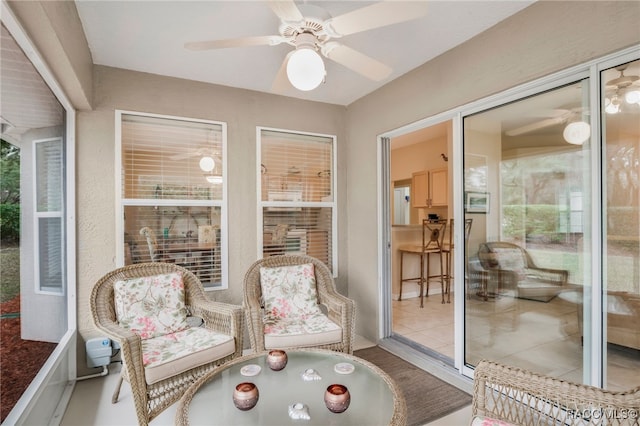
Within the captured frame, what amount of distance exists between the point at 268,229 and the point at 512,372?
8.33 ft

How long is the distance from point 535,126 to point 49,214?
3.34 m

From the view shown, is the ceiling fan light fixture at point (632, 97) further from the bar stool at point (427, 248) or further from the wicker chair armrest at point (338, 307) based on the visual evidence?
the bar stool at point (427, 248)

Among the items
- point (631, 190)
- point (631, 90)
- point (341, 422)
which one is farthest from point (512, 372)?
point (631, 90)

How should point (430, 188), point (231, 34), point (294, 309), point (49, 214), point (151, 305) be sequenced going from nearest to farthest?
point (49, 214)
point (231, 34)
point (151, 305)
point (294, 309)
point (430, 188)

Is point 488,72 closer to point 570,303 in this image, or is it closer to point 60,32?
point 570,303

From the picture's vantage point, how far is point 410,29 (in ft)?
7.45

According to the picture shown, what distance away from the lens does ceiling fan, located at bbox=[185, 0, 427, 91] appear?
147 cm

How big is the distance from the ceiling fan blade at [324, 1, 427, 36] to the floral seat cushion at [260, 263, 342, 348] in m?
2.01

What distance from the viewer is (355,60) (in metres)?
1.95

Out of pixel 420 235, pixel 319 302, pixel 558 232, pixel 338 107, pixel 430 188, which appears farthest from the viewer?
pixel 430 188

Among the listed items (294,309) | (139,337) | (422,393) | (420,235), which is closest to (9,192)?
(139,337)

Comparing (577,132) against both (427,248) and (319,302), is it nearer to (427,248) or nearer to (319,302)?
(319,302)

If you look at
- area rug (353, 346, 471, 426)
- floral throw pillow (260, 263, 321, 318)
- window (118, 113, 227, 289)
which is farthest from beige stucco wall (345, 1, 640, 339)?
window (118, 113, 227, 289)

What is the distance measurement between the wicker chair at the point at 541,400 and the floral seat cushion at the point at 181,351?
1574 mm
